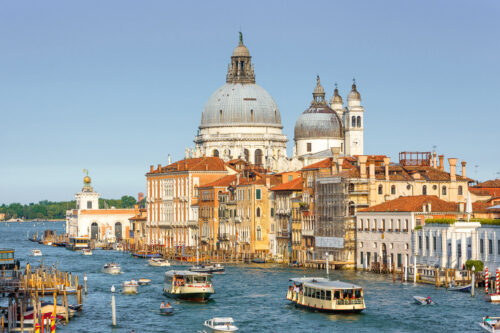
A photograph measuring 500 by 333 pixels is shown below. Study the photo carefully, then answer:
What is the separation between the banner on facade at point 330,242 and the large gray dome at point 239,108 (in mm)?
56727

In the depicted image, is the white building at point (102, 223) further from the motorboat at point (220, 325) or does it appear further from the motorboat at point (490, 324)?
the motorboat at point (490, 324)

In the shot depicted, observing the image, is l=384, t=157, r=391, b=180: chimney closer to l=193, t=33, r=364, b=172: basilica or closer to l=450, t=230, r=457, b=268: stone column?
l=450, t=230, r=457, b=268: stone column

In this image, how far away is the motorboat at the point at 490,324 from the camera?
52903 mm

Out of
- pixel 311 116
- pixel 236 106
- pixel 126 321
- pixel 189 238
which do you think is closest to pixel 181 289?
pixel 126 321

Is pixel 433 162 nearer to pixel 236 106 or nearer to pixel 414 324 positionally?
pixel 414 324

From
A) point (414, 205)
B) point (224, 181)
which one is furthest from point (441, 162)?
point (224, 181)

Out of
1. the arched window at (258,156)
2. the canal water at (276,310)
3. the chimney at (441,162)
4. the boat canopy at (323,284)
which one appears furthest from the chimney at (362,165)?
the arched window at (258,156)

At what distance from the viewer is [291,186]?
10044 cm

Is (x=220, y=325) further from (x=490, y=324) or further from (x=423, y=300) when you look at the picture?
(x=423, y=300)

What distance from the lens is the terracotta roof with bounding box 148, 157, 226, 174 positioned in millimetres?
128125

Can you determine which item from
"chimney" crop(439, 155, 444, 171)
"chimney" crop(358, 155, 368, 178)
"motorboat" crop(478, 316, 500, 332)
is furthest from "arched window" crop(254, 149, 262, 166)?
"motorboat" crop(478, 316, 500, 332)

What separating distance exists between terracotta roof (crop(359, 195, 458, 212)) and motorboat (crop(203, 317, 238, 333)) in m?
27.0

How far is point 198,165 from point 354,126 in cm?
1850

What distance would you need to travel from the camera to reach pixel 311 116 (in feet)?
451
